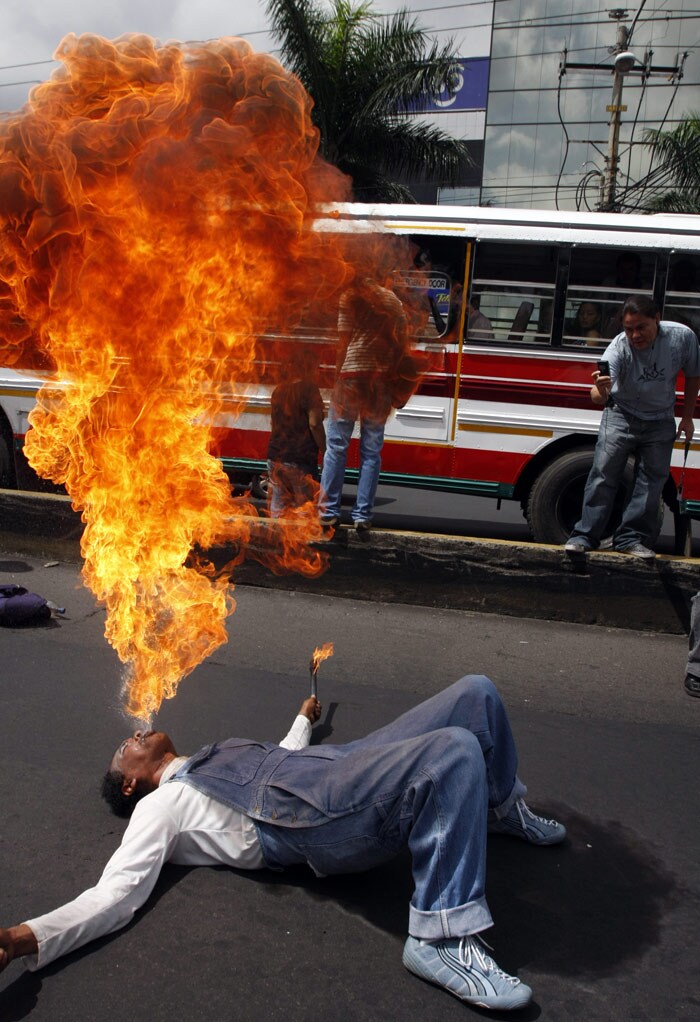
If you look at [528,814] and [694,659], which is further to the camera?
[694,659]

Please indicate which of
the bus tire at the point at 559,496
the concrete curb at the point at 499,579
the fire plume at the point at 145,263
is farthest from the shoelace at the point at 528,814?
the bus tire at the point at 559,496

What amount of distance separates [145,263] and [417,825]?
104 inches

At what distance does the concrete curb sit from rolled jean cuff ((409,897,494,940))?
386cm

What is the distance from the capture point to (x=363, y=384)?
6.30 meters

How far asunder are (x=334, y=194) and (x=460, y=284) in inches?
151

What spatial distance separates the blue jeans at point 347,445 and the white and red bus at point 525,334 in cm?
114

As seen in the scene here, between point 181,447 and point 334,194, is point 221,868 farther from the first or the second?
point 334,194

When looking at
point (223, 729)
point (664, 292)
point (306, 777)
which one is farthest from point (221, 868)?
point (664, 292)

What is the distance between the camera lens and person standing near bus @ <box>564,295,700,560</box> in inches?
239

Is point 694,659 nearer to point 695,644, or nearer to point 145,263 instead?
point 695,644

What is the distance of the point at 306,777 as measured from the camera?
112 inches

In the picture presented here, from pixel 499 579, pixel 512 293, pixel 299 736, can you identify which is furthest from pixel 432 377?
pixel 299 736

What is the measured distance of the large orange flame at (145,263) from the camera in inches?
145

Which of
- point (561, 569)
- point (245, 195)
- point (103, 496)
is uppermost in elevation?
point (245, 195)
